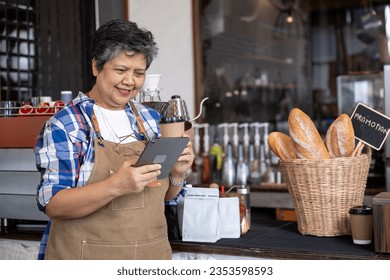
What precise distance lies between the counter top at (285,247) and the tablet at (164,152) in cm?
46

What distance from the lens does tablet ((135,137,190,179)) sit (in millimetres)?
1705

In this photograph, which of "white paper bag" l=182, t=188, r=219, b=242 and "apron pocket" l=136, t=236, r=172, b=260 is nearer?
"apron pocket" l=136, t=236, r=172, b=260

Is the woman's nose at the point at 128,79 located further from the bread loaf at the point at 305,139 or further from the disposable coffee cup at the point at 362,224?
the disposable coffee cup at the point at 362,224

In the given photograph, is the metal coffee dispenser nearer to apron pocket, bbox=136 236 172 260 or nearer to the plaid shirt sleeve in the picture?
the plaid shirt sleeve

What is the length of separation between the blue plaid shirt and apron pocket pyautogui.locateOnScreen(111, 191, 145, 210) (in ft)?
0.38

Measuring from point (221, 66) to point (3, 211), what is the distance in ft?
14.8

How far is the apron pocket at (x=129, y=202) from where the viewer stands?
189 centimetres

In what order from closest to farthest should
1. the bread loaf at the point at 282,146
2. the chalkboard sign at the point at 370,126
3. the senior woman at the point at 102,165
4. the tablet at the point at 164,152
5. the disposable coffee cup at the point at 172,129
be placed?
the tablet at the point at 164,152, the senior woman at the point at 102,165, the disposable coffee cup at the point at 172,129, the chalkboard sign at the point at 370,126, the bread loaf at the point at 282,146

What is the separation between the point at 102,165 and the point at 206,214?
526mm

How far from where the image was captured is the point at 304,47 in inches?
322

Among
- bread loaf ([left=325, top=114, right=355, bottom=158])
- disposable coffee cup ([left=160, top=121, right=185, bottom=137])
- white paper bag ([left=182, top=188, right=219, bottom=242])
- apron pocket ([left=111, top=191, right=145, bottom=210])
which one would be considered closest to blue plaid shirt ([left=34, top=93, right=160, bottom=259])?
apron pocket ([left=111, top=191, right=145, bottom=210])

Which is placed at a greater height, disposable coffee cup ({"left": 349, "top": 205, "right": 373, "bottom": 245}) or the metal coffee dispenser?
the metal coffee dispenser

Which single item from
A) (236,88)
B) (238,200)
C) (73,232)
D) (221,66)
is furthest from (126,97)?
(236,88)

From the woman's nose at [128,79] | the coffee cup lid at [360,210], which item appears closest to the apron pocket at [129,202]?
the woman's nose at [128,79]
